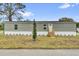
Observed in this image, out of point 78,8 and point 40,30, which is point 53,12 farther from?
point 40,30

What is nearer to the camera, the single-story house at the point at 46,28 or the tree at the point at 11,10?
the tree at the point at 11,10

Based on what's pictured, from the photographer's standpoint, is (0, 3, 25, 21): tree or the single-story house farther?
the single-story house

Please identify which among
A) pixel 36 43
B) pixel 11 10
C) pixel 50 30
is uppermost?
pixel 11 10

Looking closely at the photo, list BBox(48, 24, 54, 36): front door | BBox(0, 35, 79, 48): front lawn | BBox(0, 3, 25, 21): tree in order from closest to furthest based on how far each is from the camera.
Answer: BBox(0, 35, 79, 48): front lawn
BBox(0, 3, 25, 21): tree
BBox(48, 24, 54, 36): front door

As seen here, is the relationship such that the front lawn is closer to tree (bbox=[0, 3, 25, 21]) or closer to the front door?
tree (bbox=[0, 3, 25, 21])

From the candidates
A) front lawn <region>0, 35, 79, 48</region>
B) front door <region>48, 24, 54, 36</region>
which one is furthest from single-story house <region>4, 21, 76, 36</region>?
front lawn <region>0, 35, 79, 48</region>

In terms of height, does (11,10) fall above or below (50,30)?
above

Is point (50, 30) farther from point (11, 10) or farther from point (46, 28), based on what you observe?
point (11, 10)

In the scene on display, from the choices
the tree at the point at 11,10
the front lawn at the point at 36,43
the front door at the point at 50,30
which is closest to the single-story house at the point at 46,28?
the front door at the point at 50,30

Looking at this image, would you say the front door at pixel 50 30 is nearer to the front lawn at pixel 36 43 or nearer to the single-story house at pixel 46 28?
the single-story house at pixel 46 28

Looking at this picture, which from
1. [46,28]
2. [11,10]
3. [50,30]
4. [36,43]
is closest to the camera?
[11,10]

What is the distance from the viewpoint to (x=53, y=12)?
267 inches

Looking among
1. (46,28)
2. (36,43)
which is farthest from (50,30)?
(36,43)

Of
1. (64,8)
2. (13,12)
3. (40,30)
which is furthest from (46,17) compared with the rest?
(40,30)
